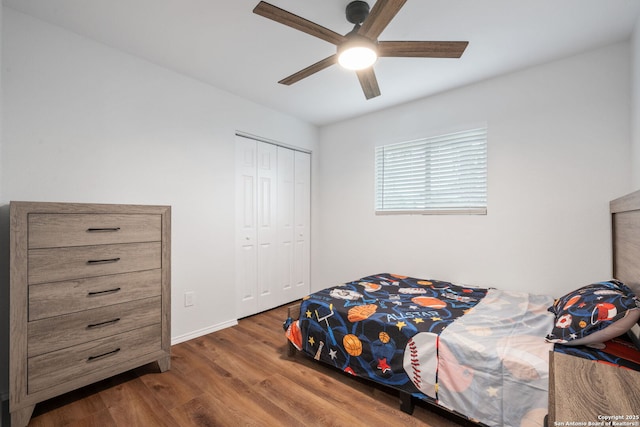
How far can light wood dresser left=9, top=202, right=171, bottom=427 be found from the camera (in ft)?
5.11

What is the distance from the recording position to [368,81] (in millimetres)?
2002

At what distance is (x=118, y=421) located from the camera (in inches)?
64.2

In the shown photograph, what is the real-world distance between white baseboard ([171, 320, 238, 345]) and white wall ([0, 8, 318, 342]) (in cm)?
1

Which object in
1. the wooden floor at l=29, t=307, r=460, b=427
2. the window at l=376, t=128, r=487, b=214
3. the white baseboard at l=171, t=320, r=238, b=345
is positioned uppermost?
the window at l=376, t=128, r=487, b=214

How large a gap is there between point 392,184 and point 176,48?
2.51 meters

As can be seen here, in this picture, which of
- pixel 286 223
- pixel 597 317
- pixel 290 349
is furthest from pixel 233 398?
pixel 286 223

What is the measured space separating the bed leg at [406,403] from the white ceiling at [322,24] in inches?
92.6

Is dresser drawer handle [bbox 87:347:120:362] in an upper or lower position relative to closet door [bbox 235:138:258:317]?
lower

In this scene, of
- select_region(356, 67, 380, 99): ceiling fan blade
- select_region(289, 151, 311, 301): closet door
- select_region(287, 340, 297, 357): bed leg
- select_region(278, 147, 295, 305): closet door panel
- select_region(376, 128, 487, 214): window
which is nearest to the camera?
select_region(356, 67, 380, 99): ceiling fan blade

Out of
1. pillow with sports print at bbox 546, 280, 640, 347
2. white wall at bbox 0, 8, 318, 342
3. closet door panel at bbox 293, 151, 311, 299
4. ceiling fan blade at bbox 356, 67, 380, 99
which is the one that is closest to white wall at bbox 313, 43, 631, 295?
pillow with sports print at bbox 546, 280, 640, 347

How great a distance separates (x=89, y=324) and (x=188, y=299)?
3.07ft

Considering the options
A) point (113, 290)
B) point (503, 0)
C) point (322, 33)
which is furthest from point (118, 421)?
point (503, 0)

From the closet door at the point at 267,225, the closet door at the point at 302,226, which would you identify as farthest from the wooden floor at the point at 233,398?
the closet door at the point at 302,226

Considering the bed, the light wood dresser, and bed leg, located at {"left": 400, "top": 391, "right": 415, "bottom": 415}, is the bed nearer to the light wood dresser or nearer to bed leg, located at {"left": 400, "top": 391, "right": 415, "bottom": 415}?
bed leg, located at {"left": 400, "top": 391, "right": 415, "bottom": 415}
